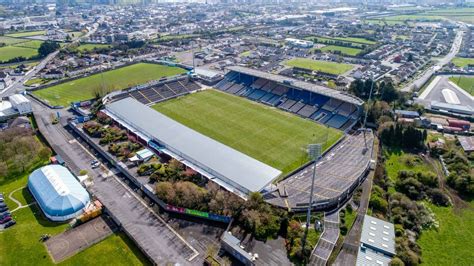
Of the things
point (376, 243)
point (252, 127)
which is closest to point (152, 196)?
point (252, 127)

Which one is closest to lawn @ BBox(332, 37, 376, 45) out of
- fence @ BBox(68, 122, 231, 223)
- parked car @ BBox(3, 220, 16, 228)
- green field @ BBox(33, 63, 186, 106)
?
green field @ BBox(33, 63, 186, 106)

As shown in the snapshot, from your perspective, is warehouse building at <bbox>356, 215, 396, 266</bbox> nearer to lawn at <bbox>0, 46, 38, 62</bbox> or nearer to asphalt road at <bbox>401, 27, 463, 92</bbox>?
asphalt road at <bbox>401, 27, 463, 92</bbox>

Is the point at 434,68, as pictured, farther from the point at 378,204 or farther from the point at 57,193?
the point at 57,193

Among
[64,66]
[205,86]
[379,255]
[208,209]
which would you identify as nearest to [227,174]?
[208,209]

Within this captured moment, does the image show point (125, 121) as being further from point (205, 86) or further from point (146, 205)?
point (205, 86)

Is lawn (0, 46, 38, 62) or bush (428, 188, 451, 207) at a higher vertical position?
lawn (0, 46, 38, 62)

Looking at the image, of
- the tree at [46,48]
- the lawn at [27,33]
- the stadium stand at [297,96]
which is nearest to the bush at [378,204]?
the stadium stand at [297,96]
